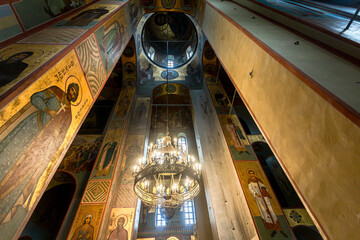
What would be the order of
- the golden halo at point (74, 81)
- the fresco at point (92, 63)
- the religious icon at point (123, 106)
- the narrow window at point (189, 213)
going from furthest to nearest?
the narrow window at point (189, 213) → the religious icon at point (123, 106) → the fresco at point (92, 63) → the golden halo at point (74, 81)

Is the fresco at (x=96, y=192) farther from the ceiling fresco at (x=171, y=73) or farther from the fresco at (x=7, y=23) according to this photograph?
the ceiling fresco at (x=171, y=73)

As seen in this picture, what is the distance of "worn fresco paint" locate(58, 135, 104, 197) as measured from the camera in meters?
6.53

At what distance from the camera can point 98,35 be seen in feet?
12.4

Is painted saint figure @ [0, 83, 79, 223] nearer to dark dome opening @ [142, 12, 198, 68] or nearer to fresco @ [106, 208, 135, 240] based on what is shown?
fresco @ [106, 208, 135, 240]

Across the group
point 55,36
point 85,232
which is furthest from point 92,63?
point 85,232

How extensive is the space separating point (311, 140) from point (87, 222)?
19.1ft

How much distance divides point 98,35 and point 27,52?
5.32 ft

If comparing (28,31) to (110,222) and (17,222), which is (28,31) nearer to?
(17,222)

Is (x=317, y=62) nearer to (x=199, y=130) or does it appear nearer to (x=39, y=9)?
(x=39, y=9)

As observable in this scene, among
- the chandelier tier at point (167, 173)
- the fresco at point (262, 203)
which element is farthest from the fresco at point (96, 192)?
the fresco at point (262, 203)

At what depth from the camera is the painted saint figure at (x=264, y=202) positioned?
174 inches

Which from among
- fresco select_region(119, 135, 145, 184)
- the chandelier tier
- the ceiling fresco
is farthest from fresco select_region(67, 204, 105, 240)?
the ceiling fresco

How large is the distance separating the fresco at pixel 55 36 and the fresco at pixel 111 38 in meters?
0.56

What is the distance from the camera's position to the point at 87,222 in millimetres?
4828
